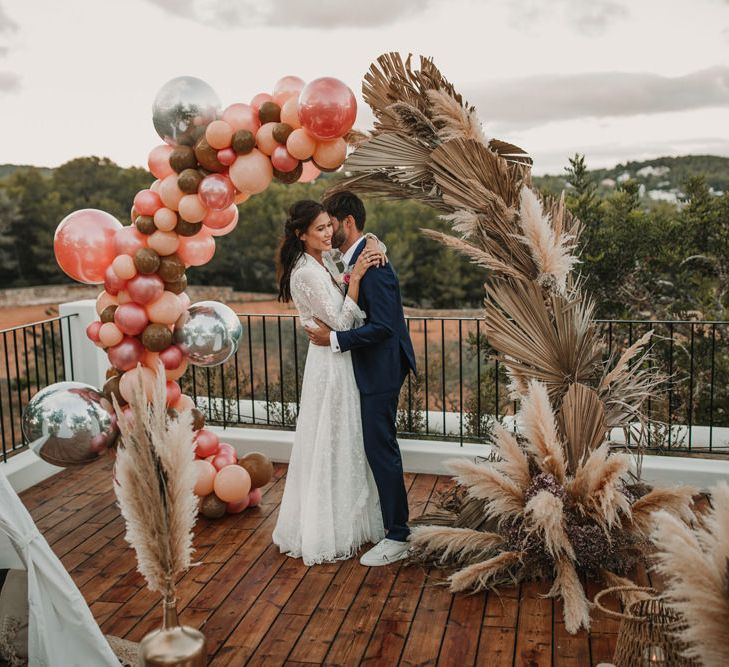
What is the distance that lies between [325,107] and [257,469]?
2.00m

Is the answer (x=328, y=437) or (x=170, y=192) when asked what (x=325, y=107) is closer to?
(x=170, y=192)

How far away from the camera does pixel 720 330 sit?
24.0 feet

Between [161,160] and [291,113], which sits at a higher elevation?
[291,113]

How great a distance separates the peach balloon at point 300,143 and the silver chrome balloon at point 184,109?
1.78 ft

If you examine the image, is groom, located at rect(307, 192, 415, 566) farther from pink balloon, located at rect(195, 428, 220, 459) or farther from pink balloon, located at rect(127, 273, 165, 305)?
pink balloon, located at rect(195, 428, 220, 459)

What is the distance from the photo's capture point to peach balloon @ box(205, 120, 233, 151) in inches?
153

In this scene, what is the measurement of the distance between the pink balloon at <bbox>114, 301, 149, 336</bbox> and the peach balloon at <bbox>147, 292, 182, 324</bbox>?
0.15ft

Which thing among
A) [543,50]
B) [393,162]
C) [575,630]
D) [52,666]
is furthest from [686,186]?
[52,666]

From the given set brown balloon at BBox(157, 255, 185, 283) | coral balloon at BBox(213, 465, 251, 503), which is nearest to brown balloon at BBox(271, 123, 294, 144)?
brown balloon at BBox(157, 255, 185, 283)

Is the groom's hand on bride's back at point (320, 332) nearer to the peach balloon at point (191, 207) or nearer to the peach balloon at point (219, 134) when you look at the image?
the peach balloon at point (191, 207)

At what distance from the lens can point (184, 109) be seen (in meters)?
3.96

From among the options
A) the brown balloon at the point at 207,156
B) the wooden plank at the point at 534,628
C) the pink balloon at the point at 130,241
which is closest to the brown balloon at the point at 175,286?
the pink balloon at the point at 130,241

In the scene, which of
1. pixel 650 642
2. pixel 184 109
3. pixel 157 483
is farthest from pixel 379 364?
pixel 157 483

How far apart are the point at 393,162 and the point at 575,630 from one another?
2.10 m
